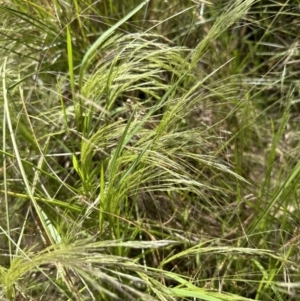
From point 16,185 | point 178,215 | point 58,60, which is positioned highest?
point 58,60

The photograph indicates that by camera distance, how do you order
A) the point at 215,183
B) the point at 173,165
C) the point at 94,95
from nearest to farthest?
the point at 173,165 < the point at 94,95 < the point at 215,183

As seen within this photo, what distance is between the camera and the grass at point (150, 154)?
0.96 meters

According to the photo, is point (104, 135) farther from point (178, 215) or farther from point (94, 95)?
point (178, 215)

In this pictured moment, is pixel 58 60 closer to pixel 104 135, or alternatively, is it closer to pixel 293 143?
pixel 104 135

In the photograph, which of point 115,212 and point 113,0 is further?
point 113,0

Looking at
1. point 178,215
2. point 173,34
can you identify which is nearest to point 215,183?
point 178,215

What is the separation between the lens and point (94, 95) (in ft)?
3.37

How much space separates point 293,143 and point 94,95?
0.44 m

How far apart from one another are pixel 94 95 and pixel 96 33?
0.25m

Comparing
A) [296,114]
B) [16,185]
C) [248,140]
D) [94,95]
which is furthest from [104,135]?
[296,114]

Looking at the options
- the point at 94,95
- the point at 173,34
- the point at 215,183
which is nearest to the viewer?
the point at 94,95

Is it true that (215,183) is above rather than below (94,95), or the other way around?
below

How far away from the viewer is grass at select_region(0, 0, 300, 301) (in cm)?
96

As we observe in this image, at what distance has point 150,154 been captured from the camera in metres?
0.95
